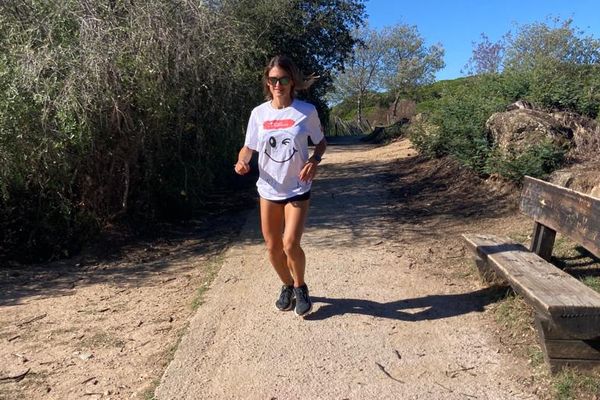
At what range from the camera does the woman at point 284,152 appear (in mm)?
3949

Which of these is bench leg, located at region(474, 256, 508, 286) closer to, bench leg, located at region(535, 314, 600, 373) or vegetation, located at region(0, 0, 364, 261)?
bench leg, located at region(535, 314, 600, 373)

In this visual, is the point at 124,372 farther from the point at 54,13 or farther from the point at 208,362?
the point at 54,13

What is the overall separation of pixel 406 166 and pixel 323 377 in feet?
30.3

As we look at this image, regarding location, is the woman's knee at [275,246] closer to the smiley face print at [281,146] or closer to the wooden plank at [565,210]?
the smiley face print at [281,146]

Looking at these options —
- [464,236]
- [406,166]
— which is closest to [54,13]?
[464,236]

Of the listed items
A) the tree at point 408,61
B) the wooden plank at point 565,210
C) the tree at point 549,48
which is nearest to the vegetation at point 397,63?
the tree at point 408,61

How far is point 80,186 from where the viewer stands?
6578 mm

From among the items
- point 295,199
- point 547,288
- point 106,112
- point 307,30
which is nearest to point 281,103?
point 295,199

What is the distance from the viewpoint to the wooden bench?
315cm

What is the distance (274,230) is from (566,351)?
200cm

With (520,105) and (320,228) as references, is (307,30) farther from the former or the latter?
(320,228)

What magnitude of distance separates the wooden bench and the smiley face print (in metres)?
1.68

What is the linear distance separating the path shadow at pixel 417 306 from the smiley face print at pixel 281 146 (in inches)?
48.2

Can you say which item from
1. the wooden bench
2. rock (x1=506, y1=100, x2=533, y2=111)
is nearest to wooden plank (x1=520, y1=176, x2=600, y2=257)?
the wooden bench
